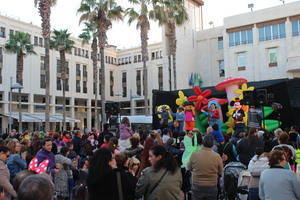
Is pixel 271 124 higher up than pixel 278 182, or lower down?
higher up

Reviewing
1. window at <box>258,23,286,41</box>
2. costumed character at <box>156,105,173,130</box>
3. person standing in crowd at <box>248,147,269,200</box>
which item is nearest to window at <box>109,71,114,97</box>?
window at <box>258,23,286,41</box>

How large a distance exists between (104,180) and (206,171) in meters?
2.37

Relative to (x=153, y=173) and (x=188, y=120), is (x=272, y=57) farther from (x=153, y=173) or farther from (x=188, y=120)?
(x=153, y=173)

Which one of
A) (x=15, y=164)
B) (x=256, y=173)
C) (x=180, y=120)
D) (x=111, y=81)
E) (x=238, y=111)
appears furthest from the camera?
(x=111, y=81)

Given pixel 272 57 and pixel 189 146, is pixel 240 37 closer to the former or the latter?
pixel 272 57

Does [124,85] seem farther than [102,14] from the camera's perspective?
Yes

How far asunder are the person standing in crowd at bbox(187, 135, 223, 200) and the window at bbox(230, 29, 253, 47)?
33004 millimetres

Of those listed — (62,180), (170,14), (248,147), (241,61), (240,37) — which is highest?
(170,14)

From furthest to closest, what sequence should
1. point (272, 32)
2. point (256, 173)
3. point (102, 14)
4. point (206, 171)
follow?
point (272, 32), point (102, 14), point (206, 171), point (256, 173)

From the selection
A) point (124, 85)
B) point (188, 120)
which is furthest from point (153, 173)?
point (124, 85)

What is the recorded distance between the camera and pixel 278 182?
4.33 m

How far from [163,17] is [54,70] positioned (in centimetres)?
2361

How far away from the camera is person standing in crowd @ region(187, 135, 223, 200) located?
566 centimetres

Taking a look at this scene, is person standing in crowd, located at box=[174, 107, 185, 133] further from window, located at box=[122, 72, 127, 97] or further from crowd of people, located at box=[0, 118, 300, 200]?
window, located at box=[122, 72, 127, 97]
